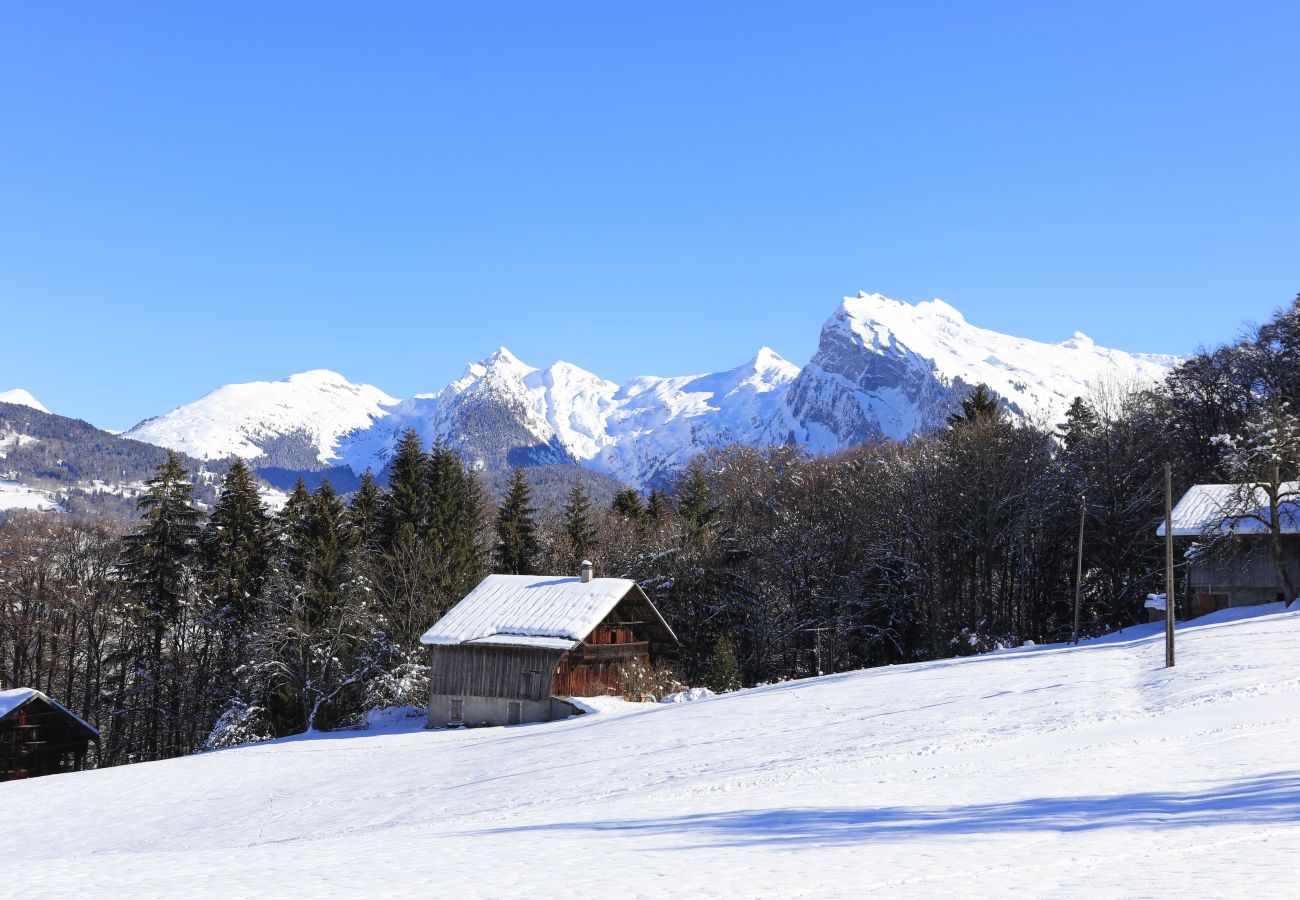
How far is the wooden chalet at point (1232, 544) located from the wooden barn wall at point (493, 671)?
1118 inches

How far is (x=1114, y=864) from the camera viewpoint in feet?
41.6

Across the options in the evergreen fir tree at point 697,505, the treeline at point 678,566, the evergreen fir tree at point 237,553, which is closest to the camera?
the treeline at point 678,566

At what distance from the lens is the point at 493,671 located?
4800cm

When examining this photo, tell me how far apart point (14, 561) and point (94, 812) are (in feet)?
105

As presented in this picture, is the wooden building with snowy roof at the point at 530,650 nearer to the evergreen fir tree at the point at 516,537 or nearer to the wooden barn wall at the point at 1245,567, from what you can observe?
the evergreen fir tree at the point at 516,537

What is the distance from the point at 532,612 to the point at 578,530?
20.9 m

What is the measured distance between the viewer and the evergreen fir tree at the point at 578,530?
68312 millimetres

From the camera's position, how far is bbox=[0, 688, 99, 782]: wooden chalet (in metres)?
48.0

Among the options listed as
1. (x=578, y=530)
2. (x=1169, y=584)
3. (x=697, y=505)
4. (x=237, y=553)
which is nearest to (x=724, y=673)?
(x=697, y=505)

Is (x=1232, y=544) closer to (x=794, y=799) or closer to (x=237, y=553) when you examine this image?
(x=794, y=799)

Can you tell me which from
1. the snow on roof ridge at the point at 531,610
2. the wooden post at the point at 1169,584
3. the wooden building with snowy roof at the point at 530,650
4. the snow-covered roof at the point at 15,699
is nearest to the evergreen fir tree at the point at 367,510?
the snow on roof ridge at the point at 531,610

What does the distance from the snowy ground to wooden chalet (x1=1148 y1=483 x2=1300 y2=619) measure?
4833 millimetres

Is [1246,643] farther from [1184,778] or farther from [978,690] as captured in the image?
[1184,778]

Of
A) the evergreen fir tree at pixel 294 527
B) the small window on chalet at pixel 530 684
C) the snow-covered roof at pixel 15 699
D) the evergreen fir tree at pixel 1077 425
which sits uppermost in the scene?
the evergreen fir tree at pixel 1077 425
